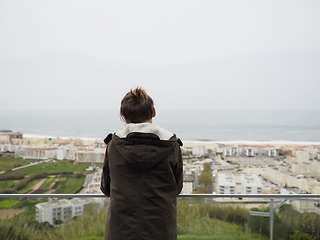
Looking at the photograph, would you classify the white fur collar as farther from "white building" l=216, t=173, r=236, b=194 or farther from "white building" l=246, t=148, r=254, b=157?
"white building" l=246, t=148, r=254, b=157

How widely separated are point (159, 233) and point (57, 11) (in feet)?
8.09

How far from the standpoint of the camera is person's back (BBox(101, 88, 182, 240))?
1.32 m

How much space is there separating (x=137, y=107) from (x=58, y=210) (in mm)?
988

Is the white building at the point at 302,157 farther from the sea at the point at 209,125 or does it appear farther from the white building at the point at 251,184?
the white building at the point at 251,184

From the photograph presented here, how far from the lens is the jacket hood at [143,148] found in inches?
51.2

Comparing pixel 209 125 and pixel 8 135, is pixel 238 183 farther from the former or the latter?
pixel 8 135

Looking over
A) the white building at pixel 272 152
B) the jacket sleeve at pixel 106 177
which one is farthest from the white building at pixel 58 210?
the white building at pixel 272 152

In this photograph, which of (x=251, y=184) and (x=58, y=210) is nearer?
(x=58, y=210)

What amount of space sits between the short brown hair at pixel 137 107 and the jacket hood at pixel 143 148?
0.09 metres

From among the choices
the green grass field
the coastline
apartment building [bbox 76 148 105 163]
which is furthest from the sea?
the green grass field

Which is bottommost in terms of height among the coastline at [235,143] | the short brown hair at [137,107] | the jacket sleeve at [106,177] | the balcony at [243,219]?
the balcony at [243,219]

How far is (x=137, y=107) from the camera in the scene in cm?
140

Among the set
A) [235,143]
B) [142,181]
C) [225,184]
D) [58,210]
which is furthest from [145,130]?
[235,143]

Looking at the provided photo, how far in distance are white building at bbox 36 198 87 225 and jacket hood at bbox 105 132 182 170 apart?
0.80 metres
